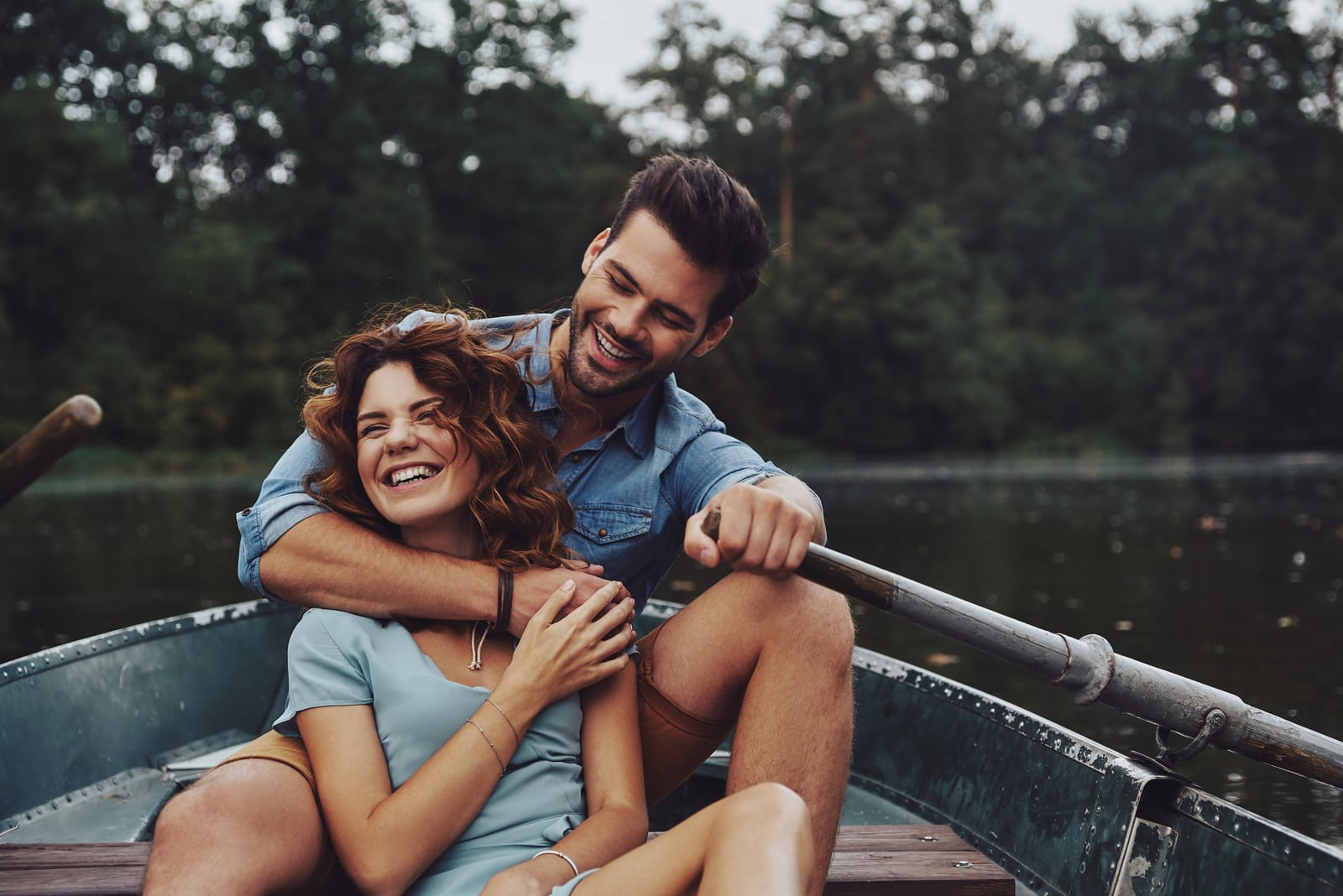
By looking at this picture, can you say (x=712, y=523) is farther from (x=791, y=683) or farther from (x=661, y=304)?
(x=661, y=304)

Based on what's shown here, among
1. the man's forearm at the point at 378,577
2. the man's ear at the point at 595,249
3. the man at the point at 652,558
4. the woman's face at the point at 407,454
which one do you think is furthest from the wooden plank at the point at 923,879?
the man's ear at the point at 595,249

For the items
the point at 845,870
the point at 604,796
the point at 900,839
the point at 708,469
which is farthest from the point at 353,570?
the point at 900,839

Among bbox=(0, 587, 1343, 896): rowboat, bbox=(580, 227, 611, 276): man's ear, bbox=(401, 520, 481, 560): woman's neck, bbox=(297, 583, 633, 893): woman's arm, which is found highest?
bbox=(580, 227, 611, 276): man's ear

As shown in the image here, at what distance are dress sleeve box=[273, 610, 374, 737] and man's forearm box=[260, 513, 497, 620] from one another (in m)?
0.07

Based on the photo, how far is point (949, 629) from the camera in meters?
1.89

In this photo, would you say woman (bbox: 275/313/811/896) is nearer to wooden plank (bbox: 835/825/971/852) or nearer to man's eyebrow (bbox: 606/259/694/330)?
man's eyebrow (bbox: 606/259/694/330)

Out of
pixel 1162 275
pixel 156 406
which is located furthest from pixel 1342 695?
pixel 1162 275

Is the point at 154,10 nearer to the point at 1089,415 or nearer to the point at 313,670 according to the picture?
the point at 1089,415

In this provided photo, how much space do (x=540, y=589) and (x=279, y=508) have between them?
0.46 metres

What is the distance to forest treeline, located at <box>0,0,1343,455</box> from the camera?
2623 cm

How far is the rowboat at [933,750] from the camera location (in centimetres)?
189

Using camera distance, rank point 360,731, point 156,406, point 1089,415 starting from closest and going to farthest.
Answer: point 360,731
point 156,406
point 1089,415

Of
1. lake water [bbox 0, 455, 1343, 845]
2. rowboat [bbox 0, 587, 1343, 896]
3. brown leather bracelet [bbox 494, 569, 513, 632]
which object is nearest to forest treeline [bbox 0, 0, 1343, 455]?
lake water [bbox 0, 455, 1343, 845]

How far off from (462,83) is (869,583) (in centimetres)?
3524
